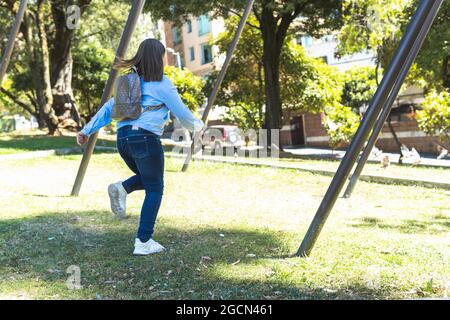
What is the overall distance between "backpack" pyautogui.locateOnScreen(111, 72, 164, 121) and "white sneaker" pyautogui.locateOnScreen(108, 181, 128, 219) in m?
0.72

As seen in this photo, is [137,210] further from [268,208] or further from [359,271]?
→ [359,271]

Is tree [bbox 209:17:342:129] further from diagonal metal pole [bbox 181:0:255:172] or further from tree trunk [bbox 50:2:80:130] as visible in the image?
diagonal metal pole [bbox 181:0:255:172]

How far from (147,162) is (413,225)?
300 centimetres

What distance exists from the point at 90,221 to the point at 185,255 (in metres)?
1.57

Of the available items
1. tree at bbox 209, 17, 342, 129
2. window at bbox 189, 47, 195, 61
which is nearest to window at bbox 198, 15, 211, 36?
window at bbox 189, 47, 195, 61

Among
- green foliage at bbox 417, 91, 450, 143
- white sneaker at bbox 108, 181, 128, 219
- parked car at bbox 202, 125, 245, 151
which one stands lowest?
parked car at bbox 202, 125, 245, 151

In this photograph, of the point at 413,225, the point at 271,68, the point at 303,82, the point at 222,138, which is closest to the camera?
the point at 413,225

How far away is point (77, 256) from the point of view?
A: 404 centimetres

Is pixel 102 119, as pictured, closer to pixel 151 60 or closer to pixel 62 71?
pixel 151 60

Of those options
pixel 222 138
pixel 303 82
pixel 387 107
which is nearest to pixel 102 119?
pixel 387 107

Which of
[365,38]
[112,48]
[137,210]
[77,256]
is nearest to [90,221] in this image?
[137,210]

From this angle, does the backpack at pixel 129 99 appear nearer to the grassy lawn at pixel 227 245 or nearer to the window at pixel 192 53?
the grassy lawn at pixel 227 245

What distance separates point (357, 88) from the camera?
3378 cm

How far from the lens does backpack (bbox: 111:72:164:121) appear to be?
3945mm
